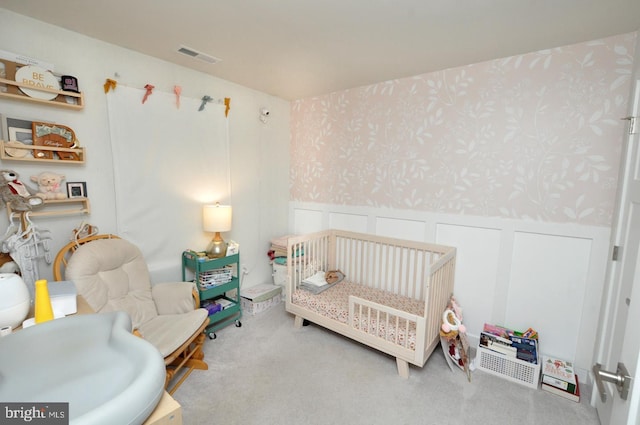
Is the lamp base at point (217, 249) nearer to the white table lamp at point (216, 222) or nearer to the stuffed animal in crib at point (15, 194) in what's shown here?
the white table lamp at point (216, 222)

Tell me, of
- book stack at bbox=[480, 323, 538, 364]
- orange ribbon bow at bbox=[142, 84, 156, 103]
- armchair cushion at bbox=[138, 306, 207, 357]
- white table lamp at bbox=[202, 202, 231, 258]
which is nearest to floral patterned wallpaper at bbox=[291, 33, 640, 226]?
book stack at bbox=[480, 323, 538, 364]

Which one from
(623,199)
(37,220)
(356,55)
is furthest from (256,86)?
(623,199)

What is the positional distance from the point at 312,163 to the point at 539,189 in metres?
2.20

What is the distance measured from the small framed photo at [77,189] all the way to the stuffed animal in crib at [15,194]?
0.25m

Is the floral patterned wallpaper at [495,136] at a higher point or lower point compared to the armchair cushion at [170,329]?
higher

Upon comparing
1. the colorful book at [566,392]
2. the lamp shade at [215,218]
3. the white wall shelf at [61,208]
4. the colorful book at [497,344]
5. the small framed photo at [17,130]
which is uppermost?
the small framed photo at [17,130]

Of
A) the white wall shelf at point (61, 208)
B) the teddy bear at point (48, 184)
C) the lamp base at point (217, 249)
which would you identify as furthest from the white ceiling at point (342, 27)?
the lamp base at point (217, 249)

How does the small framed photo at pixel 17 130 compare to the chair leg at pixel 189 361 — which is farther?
the chair leg at pixel 189 361

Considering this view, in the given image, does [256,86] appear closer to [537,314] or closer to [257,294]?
[257,294]

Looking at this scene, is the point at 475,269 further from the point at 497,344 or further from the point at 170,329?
the point at 170,329

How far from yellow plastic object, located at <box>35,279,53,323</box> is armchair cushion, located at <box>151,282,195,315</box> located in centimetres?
118

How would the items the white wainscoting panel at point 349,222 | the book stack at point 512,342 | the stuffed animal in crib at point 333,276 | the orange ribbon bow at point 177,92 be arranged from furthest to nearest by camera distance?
the white wainscoting panel at point 349,222 < the stuffed animal in crib at point 333,276 < the orange ribbon bow at point 177,92 < the book stack at point 512,342

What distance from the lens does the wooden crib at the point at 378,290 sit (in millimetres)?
2109

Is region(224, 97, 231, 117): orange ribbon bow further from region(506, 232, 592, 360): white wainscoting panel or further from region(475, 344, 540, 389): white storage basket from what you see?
region(475, 344, 540, 389): white storage basket
